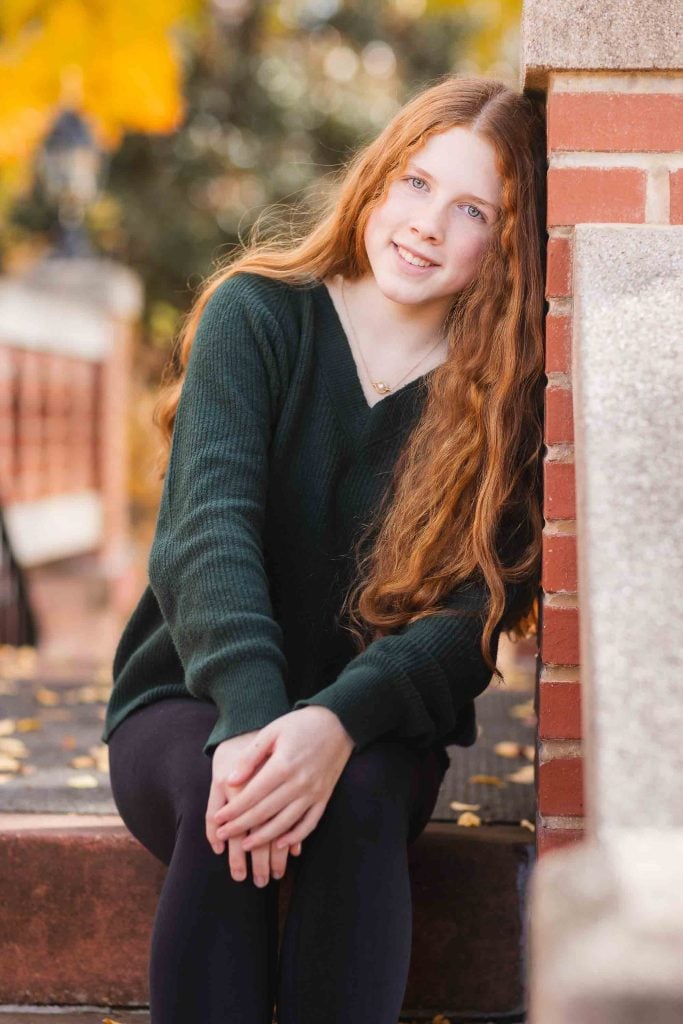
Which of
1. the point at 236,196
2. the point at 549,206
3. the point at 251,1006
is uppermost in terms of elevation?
the point at 236,196

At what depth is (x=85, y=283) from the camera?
8680 mm

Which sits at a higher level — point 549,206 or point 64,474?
point 549,206

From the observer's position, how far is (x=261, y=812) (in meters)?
1.74

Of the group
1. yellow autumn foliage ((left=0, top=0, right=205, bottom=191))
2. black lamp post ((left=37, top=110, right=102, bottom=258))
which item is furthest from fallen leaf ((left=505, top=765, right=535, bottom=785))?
black lamp post ((left=37, top=110, right=102, bottom=258))

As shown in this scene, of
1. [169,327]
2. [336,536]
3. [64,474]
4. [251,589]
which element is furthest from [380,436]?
[169,327]

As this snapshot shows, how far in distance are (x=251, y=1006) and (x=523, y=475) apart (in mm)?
989

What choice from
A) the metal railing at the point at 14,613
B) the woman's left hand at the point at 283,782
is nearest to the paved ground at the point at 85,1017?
the woman's left hand at the point at 283,782

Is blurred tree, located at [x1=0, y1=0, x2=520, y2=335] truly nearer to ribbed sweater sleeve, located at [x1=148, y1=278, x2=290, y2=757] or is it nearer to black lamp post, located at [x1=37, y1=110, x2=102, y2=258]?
black lamp post, located at [x1=37, y1=110, x2=102, y2=258]

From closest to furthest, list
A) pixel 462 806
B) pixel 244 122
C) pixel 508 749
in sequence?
pixel 462 806 → pixel 508 749 → pixel 244 122

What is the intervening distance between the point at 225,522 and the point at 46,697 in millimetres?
1929

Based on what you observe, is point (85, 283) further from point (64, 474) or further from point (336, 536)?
point (336, 536)

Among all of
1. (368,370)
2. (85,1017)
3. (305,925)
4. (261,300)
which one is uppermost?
(261,300)

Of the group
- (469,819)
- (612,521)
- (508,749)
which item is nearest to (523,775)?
(508,749)

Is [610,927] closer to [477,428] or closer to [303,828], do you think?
[303,828]
